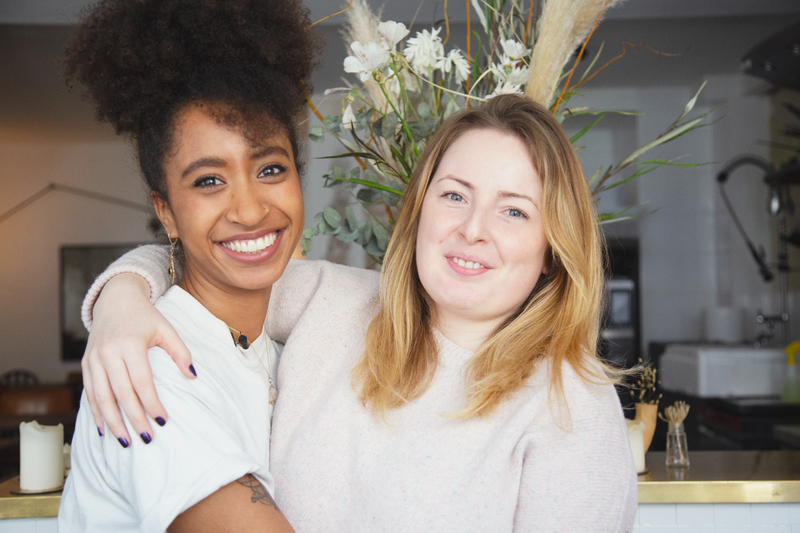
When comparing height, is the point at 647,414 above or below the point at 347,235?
below

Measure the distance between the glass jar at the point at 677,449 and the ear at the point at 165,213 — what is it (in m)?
1.33

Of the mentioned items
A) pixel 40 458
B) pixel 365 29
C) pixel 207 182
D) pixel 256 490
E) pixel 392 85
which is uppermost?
pixel 365 29

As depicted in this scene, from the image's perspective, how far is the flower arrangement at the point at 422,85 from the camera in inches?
50.9

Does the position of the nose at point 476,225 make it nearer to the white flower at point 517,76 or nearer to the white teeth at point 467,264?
the white teeth at point 467,264

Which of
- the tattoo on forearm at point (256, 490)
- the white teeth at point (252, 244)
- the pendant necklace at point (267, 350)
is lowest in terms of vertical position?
the tattoo on forearm at point (256, 490)

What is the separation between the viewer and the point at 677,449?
5.55 ft

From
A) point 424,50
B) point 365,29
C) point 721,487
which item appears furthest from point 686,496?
point 365,29

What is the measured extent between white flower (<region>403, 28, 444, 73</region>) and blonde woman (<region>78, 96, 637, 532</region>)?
0.56ft

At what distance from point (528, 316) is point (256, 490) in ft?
1.91

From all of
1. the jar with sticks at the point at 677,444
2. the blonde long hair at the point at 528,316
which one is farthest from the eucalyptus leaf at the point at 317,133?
the jar with sticks at the point at 677,444

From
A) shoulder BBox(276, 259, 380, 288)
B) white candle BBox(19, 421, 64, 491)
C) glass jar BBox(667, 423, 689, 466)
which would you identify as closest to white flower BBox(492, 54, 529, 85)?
shoulder BBox(276, 259, 380, 288)

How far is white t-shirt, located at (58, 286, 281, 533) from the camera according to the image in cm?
89

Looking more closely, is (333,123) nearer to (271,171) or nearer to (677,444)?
(271,171)

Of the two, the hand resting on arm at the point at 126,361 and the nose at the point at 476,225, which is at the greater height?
the nose at the point at 476,225
